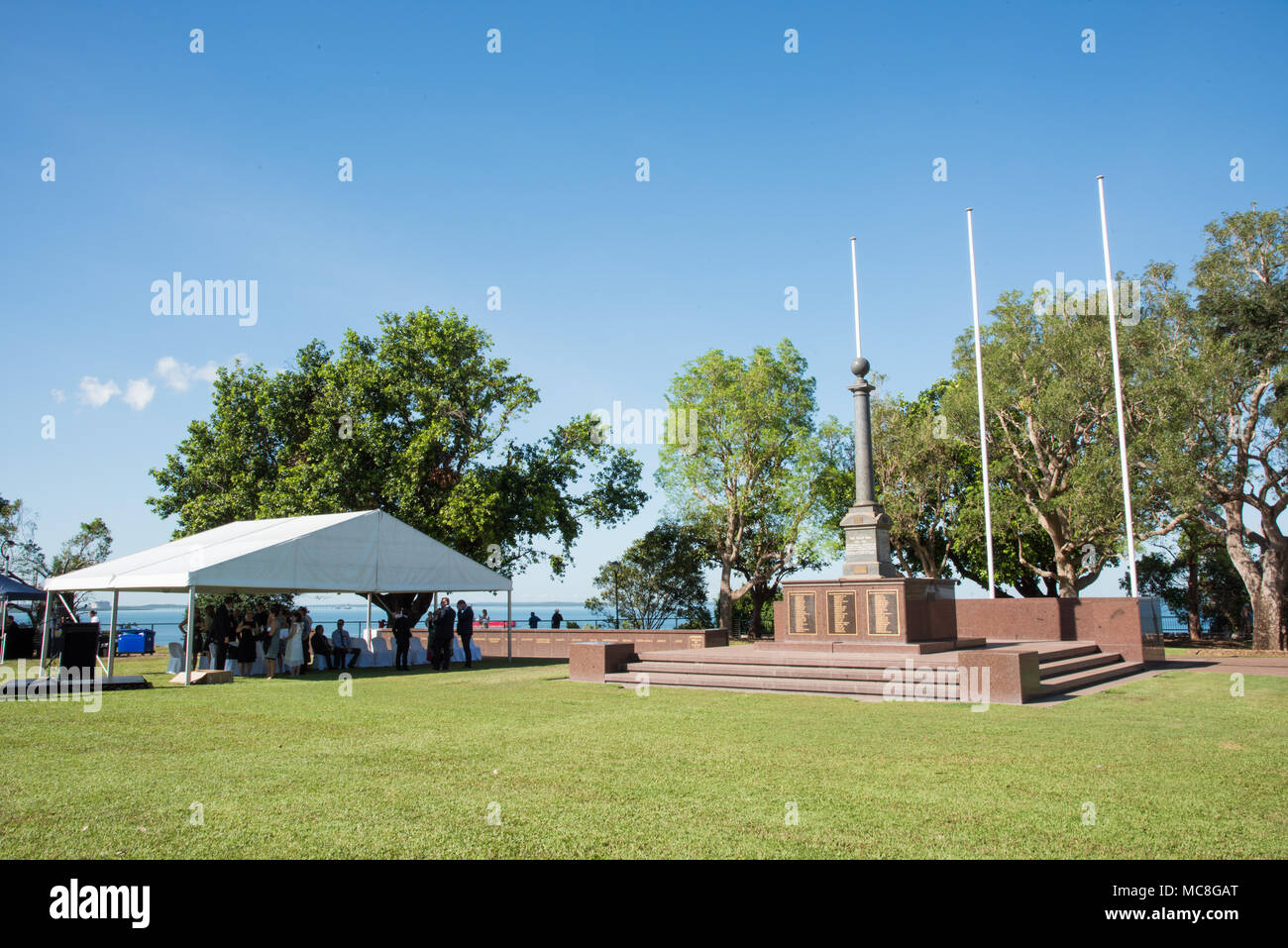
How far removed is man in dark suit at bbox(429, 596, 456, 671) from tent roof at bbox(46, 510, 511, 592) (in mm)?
1047

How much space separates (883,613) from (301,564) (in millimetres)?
13142

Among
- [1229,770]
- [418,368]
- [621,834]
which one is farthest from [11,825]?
[418,368]

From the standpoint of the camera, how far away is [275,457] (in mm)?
33688

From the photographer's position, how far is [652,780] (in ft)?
23.4

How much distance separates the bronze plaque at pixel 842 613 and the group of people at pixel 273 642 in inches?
500

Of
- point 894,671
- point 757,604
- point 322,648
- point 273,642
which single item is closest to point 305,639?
point 322,648

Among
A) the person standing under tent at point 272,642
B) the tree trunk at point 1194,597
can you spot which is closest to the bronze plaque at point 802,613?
the person standing under tent at point 272,642

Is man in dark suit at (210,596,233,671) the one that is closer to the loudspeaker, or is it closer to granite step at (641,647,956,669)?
the loudspeaker

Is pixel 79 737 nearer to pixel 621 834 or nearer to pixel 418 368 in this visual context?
pixel 621 834

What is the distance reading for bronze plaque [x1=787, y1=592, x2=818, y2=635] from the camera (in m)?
19.0

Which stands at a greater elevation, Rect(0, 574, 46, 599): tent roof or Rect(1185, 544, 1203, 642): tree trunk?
Rect(0, 574, 46, 599): tent roof

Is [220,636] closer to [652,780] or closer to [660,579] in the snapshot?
[652,780]

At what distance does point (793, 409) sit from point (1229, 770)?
101ft

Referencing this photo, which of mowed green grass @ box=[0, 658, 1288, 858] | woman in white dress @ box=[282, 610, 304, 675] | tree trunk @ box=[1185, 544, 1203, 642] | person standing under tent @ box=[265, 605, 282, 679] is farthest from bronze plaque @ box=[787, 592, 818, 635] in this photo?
tree trunk @ box=[1185, 544, 1203, 642]
